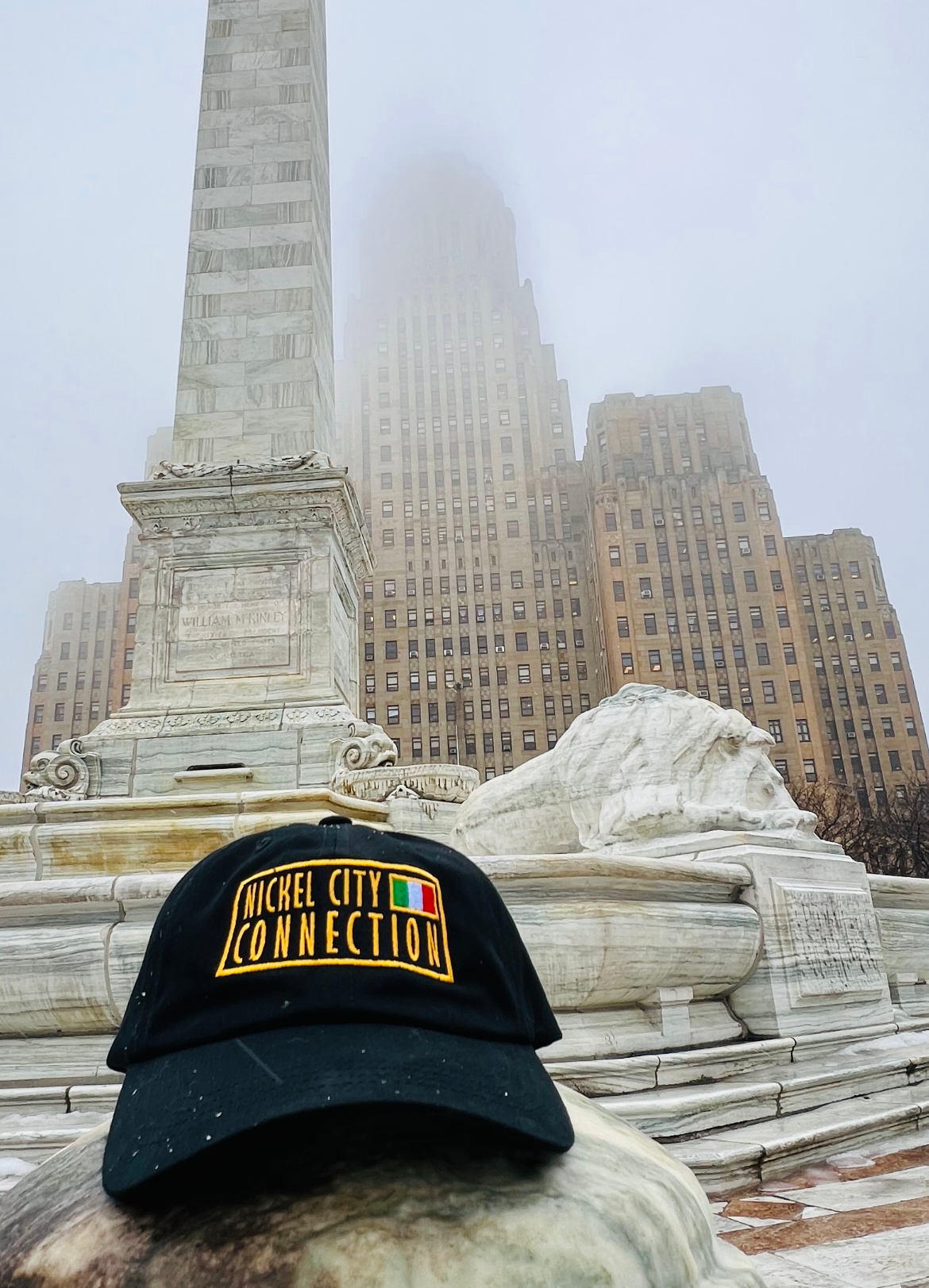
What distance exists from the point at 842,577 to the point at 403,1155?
8670 cm

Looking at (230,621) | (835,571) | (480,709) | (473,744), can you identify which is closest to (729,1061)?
(230,621)

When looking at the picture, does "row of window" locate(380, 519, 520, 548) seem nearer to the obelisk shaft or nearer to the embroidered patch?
the obelisk shaft

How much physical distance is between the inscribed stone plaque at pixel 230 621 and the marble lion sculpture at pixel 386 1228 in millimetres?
9644

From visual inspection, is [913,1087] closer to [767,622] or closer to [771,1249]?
[771,1249]

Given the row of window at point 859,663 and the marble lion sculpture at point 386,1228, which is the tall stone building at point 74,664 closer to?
the row of window at point 859,663

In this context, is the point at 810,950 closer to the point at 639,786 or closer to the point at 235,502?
the point at 639,786

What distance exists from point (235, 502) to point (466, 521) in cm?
7625

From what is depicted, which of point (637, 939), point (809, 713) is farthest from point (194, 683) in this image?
point (809, 713)

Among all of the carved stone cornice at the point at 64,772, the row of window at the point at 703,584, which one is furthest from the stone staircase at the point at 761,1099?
the row of window at the point at 703,584

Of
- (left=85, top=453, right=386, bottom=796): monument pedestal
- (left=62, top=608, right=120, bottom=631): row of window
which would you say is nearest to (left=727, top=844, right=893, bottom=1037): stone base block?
(left=85, top=453, right=386, bottom=796): monument pedestal

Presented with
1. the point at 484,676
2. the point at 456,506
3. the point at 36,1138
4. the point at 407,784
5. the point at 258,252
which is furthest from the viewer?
the point at 456,506

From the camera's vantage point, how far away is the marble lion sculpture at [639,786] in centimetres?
550

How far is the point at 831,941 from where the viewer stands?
4828 mm

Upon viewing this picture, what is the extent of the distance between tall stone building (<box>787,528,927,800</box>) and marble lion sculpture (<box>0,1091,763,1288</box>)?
2883 inches
